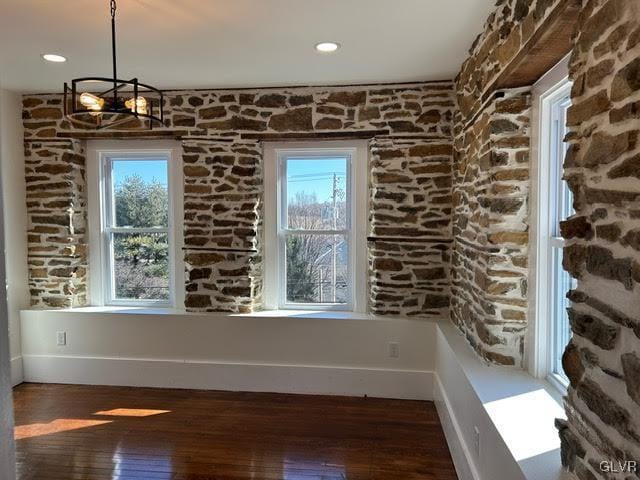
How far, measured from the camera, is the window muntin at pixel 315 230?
407 cm

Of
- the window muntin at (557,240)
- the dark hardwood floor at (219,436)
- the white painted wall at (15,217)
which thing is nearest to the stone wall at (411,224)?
the dark hardwood floor at (219,436)

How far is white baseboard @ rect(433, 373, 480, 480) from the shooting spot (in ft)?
8.00

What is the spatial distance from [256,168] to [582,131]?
2.94 m

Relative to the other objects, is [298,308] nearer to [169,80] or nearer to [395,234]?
[395,234]

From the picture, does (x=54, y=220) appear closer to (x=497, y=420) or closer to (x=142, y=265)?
(x=142, y=265)

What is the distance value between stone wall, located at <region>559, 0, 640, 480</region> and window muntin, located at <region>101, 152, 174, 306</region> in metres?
3.62

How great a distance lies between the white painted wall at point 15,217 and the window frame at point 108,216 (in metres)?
0.58

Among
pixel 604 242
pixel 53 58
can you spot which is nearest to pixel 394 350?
pixel 604 242

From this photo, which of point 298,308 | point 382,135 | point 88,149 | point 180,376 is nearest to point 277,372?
point 298,308

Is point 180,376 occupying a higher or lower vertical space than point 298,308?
lower

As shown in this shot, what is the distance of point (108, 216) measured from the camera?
Result: 434 centimetres

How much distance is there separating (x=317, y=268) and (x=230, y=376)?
4.20 feet

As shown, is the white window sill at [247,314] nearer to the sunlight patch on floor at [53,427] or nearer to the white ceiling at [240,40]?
the sunlight patch on floor at [53,427]

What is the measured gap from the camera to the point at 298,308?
13.6 feet
